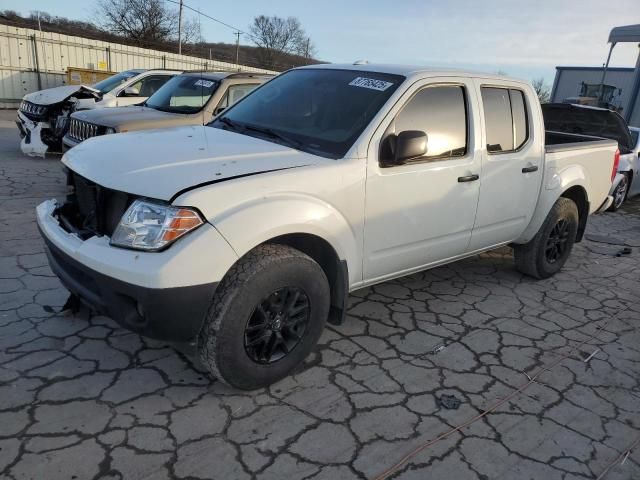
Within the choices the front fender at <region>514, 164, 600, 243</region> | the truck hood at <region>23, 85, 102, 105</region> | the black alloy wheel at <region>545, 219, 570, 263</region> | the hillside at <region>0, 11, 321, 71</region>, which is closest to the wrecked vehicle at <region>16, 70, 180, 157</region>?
the truck hood at <region>23, 85, 102, 105</region>

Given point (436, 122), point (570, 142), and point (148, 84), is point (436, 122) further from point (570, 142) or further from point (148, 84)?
point (148, 84)

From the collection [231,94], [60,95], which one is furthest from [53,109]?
[231,94]

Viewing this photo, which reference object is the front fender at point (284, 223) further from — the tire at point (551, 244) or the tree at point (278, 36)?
the tree at point (278, 36)

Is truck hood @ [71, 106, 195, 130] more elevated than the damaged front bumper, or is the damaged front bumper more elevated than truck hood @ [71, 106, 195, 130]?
truck hood @ [71, 106, 195, 130]

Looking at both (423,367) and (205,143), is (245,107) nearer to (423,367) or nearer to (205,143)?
(205,143)

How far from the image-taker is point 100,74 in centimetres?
1820

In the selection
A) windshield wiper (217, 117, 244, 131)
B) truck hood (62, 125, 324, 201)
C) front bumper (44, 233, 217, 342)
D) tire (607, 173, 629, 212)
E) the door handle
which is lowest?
tire (607, 173, 629, 212)

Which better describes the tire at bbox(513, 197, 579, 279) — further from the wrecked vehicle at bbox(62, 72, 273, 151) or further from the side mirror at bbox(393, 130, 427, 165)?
the wrecked vehicle at bbox(62, 72, 273, 151)

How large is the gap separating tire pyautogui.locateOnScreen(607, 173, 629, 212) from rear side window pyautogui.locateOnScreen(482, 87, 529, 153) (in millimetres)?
5585

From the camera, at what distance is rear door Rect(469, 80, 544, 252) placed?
12.8 ft

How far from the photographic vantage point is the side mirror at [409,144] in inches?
119

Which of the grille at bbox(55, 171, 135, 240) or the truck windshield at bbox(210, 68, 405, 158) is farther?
the truck windshield at bbox(210, 68, 405, 158)

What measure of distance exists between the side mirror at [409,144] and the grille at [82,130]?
468 centimetres

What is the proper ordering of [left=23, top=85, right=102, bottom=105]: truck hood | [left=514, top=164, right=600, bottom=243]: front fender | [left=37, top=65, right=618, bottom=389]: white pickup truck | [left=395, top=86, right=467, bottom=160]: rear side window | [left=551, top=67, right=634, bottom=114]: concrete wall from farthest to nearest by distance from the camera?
[left=551, top=67, right=634, bottom=114]: concrete wall < [left=23, top=85, right=102, bottom=105]: truck hood < [left=514, top=164, right=600, bottom=243]: front fender < [left=395, top=86, right=467, bottom=160]: rear side window < [left=37, top=65, right=618, bottom=389]: white pickup truck
